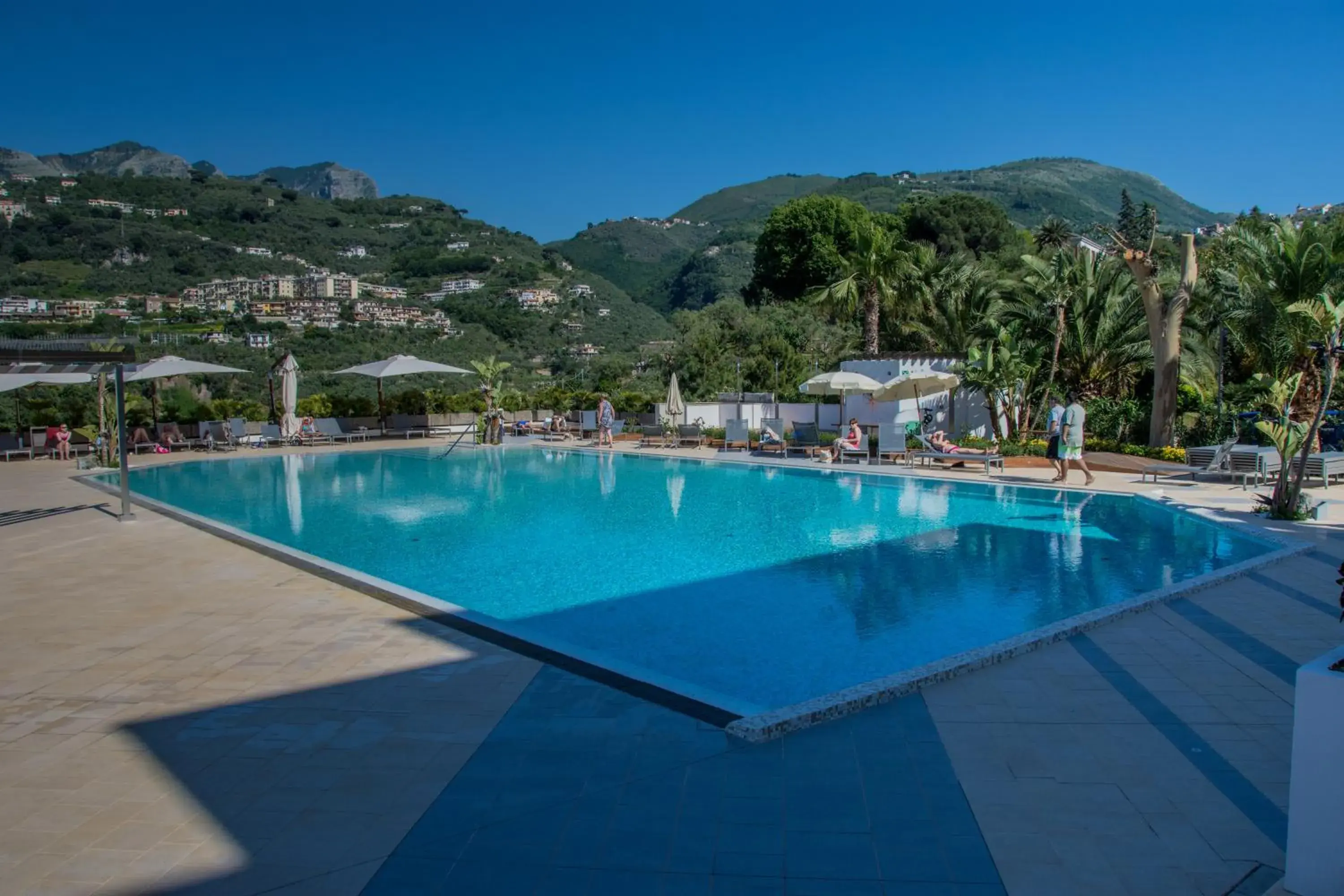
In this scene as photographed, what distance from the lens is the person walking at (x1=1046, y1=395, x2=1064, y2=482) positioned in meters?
14.3

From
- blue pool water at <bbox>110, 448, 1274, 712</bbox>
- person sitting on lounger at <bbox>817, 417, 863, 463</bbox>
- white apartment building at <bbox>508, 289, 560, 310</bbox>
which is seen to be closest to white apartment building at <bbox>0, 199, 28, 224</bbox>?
white apartment building at <bbox>508, 289, 560, 310</bbox>

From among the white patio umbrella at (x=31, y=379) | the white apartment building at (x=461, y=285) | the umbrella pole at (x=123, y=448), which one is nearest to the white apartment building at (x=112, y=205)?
the white apartment building at (x=461, y=285)

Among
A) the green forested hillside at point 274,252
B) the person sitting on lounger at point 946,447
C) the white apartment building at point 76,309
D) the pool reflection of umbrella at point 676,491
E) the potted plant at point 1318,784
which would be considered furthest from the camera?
the green forested hillside at point 274,252

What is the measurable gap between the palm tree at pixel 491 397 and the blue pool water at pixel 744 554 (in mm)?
6152

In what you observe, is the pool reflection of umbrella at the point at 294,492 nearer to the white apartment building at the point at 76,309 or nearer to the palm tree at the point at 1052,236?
the white apartment building at the point at 76,309

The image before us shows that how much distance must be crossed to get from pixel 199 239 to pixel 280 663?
Answer: 63450 mm

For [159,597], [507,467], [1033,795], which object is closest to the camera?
[1033,795]

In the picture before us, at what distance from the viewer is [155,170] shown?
132 meters

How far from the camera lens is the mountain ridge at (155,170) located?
96188 mm

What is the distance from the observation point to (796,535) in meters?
11.4

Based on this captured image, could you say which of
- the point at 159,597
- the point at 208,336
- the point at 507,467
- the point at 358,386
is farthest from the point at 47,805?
the point at 208,336

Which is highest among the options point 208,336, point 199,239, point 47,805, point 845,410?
point 199,239

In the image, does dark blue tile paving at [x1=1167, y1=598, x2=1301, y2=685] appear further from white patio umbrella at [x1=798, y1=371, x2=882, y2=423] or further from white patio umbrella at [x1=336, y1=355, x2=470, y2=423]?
white patio umbrella at [x1=336, y1=355, x2=470, y2=423]

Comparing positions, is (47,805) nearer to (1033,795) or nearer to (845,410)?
(1033,795)
